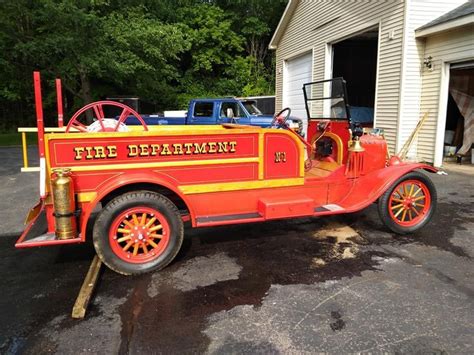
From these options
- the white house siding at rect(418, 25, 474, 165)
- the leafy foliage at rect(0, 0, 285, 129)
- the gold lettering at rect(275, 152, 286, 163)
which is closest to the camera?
the gold lettering at rect(275, 152, 286, 163)

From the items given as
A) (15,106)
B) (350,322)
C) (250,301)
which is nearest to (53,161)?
(250,301)

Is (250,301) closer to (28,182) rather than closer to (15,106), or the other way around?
(28,182)

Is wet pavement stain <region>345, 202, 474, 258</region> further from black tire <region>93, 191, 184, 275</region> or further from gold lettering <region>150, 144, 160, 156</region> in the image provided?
gold lettering <region>150, 144, 160, 156</region>

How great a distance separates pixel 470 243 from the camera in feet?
15.4

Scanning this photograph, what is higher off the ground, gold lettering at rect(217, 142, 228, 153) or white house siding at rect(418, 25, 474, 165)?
white house siding at rect(418, 25, 474, 165)

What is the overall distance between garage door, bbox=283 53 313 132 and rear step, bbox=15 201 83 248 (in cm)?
1181

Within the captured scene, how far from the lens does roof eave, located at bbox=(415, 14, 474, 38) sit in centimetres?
829

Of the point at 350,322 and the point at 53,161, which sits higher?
the point at 53,161

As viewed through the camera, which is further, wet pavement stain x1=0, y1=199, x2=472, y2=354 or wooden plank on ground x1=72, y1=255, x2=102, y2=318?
wooden plank on ground x1=72, y1=255, x2=102, y2=318

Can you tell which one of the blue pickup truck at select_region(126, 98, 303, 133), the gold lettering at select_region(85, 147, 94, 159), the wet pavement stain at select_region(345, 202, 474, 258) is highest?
the blue pickup truck at select_region(126, 98, 303, 133)

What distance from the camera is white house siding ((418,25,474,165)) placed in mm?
8766

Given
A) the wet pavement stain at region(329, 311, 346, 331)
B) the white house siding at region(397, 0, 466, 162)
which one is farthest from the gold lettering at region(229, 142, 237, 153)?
the white house siding at region(397, 0, 466, 162)

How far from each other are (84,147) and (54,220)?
0.74 meters

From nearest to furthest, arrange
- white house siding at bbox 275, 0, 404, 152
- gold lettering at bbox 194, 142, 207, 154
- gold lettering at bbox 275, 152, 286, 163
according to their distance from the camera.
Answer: gold lettering at bbox 194, 142, 207, 154
gold lettering at bbox 275, 152, 286, 163
white house siding at bbox 275, 0, 404, 152
